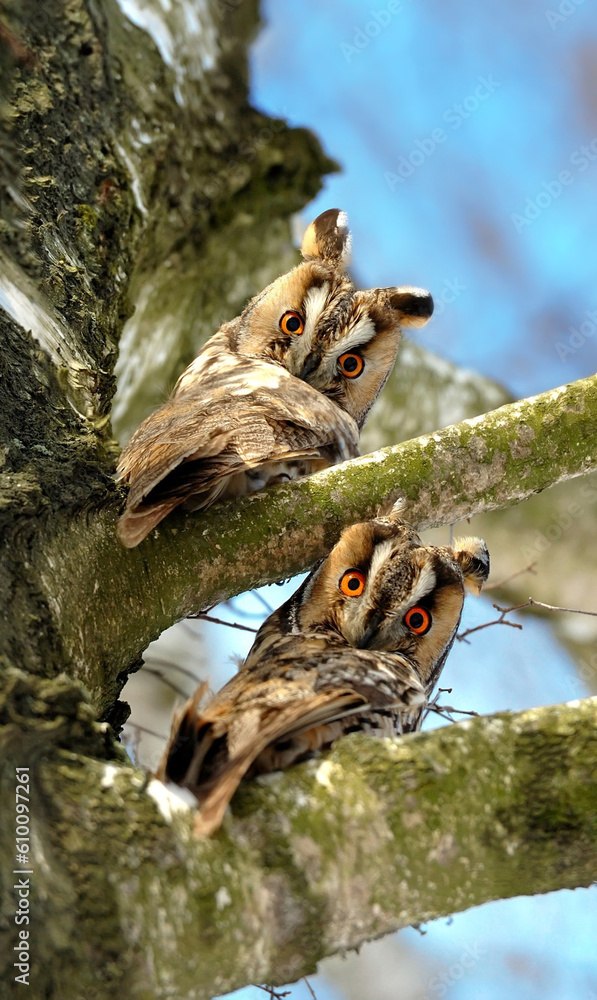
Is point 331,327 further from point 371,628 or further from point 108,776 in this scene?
point 108,776

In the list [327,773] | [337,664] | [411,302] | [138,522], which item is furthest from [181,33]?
[327,773]

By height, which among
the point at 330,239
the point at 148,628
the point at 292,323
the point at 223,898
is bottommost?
the point at 223,898

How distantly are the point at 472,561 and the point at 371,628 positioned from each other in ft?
1.58

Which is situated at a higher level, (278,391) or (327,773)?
(278,391)

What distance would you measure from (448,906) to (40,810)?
59 cm

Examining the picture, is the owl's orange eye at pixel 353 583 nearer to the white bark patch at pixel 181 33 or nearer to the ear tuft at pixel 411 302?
the ear tuft at pixel 411 302

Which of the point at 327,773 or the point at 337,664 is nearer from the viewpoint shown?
the point at 327,773

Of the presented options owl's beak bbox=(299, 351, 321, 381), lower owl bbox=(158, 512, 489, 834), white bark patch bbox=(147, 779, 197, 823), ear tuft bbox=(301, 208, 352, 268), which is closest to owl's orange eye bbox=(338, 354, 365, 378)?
owl's beak bbox=(299, 351, 321, 381)

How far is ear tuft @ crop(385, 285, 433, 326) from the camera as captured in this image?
3.31m

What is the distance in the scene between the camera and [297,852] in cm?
120

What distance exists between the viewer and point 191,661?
5262 millimetres

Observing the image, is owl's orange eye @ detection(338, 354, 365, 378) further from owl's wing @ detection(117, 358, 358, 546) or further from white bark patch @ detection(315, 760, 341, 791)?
white bark patch @ detection(315, 760, 341, 791)

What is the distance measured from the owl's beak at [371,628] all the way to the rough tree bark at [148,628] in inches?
9.9

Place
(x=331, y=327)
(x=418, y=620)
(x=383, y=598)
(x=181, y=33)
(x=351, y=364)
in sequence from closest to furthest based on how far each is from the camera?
(x=383, y=598) → (x=418, y=620) → (x=331, y=327) → (x=351, y=364) → (x=181, y=33)
